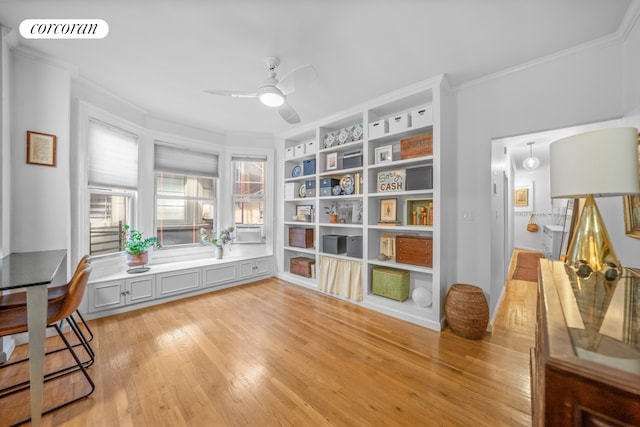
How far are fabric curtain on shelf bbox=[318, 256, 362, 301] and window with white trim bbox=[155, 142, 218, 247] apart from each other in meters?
2.22

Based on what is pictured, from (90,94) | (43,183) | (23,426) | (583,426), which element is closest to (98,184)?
(43,183)

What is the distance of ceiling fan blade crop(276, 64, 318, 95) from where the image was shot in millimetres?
1928

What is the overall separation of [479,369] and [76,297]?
3.00 metres

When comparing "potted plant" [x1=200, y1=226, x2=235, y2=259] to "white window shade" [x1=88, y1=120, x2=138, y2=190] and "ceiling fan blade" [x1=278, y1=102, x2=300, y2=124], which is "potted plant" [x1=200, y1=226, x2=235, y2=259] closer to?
"white window shade" [x1=88, y1=120, x2=138, y2=190]

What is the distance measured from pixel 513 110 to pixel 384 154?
1.33 meters

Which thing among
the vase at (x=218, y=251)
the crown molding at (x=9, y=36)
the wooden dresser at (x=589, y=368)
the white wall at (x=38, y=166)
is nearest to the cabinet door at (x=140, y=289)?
the white wall at (x=38, y=166)

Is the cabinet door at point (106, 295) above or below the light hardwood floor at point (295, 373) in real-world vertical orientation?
above

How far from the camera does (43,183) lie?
226 cm

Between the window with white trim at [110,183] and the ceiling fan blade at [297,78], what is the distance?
2515 millimetres

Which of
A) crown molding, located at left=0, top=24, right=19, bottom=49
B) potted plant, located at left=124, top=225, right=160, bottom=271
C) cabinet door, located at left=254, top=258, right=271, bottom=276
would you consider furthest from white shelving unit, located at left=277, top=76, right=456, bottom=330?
crown molding, located at left=0, top=24, right=19, bottom=49

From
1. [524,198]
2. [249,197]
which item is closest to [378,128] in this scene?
[249,197]

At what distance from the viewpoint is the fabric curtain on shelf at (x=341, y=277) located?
10.6 ft

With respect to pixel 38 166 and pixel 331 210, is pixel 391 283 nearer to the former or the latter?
pixel 331 210

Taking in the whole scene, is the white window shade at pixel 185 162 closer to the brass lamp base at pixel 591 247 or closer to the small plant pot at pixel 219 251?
the small plant pot at pixel 219 251
